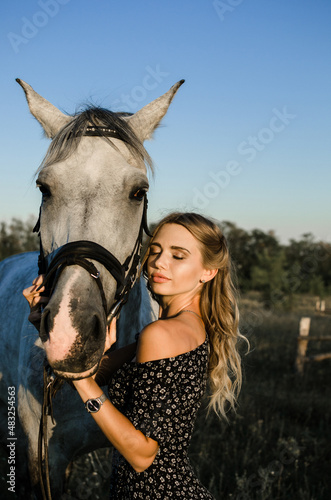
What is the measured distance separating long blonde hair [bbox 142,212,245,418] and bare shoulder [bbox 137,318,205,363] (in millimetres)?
425

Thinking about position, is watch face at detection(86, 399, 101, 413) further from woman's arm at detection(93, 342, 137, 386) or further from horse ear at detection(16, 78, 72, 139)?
horse ear at detection(16, 78, 72, 139)

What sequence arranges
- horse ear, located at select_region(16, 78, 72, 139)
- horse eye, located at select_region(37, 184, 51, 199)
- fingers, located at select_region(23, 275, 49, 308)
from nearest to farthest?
fingers, located at select_region(23, 275, 49, 308), horse eye, located at select_region(37, 184, 51, 199), horse ear, located at select_region(16, 78, 72, 139)

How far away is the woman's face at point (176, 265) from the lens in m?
1.95

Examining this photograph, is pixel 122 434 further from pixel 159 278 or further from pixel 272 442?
pixel 272 442

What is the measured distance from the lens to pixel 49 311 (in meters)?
1.48

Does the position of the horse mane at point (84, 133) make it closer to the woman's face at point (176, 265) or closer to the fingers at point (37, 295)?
the woman's face at point (176, 265)

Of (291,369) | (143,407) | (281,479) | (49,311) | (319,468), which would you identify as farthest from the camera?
(291,369)

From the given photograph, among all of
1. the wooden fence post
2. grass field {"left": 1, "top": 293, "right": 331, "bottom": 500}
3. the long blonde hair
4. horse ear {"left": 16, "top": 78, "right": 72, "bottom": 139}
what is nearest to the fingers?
the long blonde hair

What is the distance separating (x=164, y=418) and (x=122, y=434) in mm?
191

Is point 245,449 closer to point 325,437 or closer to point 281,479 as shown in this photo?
point 281,479

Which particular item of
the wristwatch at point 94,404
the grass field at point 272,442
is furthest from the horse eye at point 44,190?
the grass field at point 272,442

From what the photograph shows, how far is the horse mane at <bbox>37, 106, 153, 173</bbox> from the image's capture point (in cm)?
197

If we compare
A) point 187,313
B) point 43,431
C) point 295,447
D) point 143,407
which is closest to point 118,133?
point 187,313

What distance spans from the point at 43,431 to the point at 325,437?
159 inches
